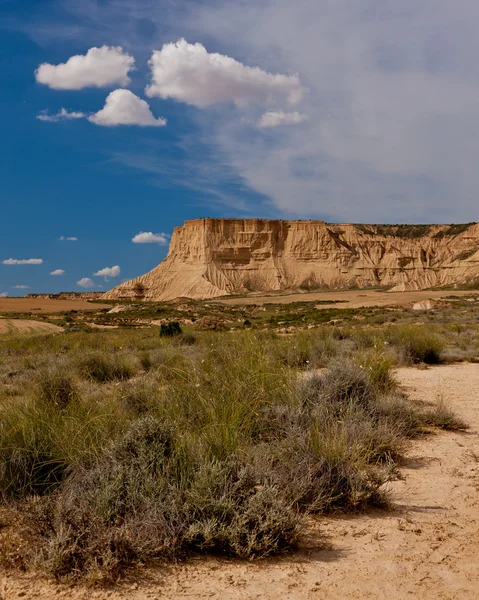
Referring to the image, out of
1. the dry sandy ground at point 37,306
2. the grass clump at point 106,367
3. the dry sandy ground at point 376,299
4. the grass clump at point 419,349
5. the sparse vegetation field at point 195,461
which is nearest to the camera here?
the sparse vegetation field at point 195,461

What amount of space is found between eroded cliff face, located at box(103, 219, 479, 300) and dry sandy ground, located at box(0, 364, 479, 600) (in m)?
92.0

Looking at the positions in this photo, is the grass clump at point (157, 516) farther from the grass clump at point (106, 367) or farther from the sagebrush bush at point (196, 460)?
the grass clump at point (106, 367)

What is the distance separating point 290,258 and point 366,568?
10163 cm

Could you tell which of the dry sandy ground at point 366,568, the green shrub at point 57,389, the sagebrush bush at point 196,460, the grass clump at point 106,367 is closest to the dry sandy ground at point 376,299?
the grass clump at point 106,367

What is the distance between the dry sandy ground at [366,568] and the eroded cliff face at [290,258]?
3622 inches

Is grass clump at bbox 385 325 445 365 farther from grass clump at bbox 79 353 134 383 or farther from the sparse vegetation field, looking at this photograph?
grass clump at bbox 79 353 134 383

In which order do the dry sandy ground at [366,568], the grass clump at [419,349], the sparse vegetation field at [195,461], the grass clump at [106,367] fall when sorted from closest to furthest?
the dry sandy ground at [366,568]
the sparse vegetation field at [195,461]
the grass clump at [106,367]
the grass clump at [419,349]

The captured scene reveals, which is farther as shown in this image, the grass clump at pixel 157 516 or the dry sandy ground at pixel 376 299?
the dry sandy ground at pixel 376 299

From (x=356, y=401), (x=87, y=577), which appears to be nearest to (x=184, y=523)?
(x=87, y=577)

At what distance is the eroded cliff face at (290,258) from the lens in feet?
325

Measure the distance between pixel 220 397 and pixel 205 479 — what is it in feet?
5.21

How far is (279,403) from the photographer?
5.66 metres

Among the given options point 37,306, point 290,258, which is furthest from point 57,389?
point 290,258

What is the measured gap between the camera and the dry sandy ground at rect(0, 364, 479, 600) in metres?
2.89
